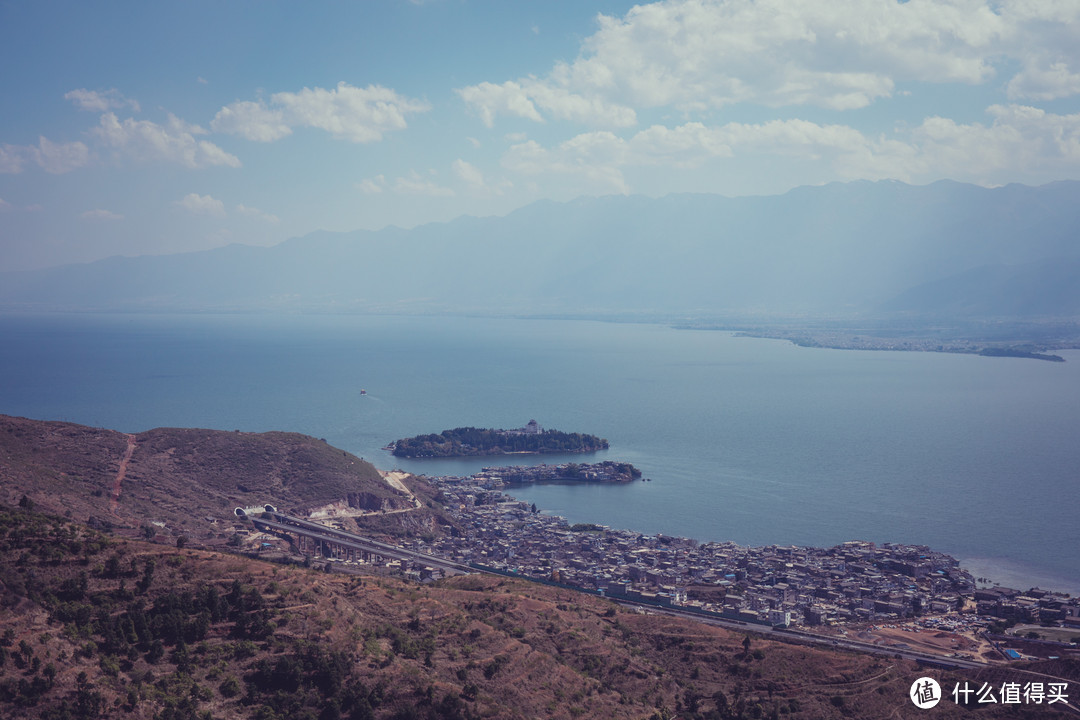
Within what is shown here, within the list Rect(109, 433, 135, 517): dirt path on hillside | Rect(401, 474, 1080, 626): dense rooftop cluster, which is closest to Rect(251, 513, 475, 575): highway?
Rect(401, 474, 1080, 626): dense rooftop cluster

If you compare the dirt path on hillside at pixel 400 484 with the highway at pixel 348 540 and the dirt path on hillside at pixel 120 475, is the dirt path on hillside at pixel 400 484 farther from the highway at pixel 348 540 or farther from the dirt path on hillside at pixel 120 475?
the dirt path on hillside at pixel 120 475

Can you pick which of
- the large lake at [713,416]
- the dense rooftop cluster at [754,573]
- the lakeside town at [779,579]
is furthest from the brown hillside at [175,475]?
the large lake at [713,416]

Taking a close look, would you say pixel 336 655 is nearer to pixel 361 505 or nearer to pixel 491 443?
pixel 361 505

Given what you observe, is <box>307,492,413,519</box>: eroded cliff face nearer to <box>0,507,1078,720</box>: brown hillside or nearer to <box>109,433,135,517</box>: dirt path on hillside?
<box>109,433,135,517</box>: dirt path on hillside

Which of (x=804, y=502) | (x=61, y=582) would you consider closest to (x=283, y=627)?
(x=61, y=582)

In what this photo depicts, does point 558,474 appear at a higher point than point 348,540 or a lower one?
higher

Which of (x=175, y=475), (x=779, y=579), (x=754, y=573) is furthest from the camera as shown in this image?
(x=175, y=475)

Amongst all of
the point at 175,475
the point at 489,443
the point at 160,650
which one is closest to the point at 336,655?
the point at 160,650
